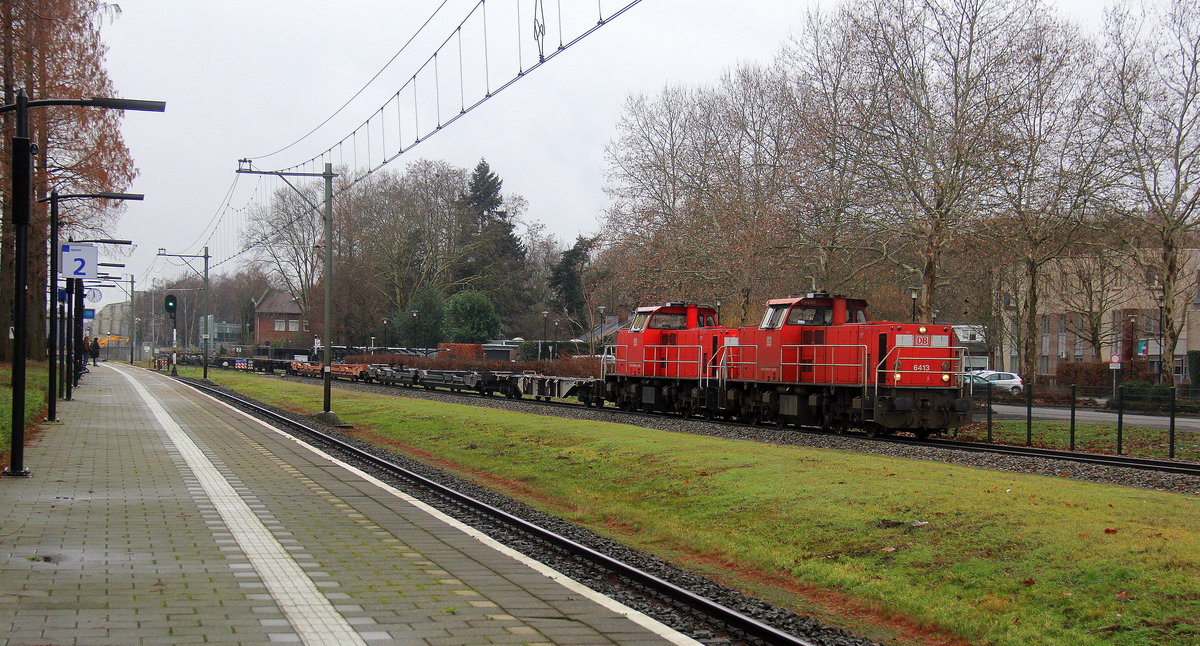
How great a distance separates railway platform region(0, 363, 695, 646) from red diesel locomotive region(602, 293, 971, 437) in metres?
12.4

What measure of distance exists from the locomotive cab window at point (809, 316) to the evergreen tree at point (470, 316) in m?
52.9

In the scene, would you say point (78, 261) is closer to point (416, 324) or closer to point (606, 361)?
point (606, 361)

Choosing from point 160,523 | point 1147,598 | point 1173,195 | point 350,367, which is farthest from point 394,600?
point 350,367

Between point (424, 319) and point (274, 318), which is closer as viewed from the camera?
point (424, 319)

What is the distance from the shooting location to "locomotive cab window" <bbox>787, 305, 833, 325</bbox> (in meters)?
25.1

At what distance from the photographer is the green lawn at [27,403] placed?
1773 cm

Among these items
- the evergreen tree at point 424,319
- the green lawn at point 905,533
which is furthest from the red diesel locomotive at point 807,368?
the evergreen tree at point 424,319

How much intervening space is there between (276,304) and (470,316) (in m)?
58.2

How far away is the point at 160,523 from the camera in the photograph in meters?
11.0

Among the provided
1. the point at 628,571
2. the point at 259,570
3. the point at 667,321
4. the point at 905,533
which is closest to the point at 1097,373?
the point at 667,321

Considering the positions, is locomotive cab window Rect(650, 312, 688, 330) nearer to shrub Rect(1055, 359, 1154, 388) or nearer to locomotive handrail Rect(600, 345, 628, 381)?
locomotive handrail Rect(600, 345, 628, 381)

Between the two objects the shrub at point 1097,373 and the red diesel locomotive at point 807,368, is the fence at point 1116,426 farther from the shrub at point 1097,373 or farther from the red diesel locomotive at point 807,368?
the shrub at point 1097,373

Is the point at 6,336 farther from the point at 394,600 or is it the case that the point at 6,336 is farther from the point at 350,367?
the point at 394,600

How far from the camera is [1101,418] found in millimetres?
26656
